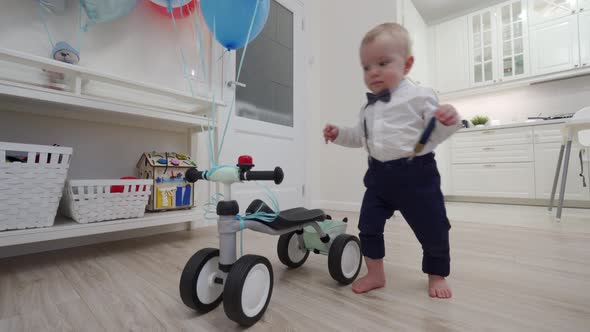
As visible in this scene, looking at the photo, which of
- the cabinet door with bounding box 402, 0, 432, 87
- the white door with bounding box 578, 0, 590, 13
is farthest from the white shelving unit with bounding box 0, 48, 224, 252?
the white door with bounding box 578, 0, 590, 13

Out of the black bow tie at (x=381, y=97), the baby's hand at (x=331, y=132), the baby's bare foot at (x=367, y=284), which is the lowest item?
the baby's bare foot at (x=367, y=284)

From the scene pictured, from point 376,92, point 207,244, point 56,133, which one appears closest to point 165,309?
point 207,244

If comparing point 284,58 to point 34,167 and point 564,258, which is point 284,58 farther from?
point 564,258

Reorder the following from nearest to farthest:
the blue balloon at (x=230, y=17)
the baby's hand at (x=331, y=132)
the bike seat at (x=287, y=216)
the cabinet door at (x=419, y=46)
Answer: the bike seat at (x=287, y=216), the baby's hand at (x=331, y=132), the blue balloon at (x=230, y=17), the cabinet door at (x=419, y=46)

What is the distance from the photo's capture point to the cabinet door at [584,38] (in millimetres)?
2731

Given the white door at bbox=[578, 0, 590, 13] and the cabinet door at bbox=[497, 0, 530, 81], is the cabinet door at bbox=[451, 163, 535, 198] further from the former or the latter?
the white door at bbox=[578, 0, 590, 13]

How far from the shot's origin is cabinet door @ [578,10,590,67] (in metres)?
2.73

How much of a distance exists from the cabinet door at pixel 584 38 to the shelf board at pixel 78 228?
3.84 m

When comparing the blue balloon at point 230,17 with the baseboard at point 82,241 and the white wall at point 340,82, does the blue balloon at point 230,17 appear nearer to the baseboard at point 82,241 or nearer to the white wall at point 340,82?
the baseboard at point 82,241

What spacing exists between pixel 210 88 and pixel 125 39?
1.66 feet

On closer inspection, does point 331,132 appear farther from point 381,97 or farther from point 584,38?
point 584,38

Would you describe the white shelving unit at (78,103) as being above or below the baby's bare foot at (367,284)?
above

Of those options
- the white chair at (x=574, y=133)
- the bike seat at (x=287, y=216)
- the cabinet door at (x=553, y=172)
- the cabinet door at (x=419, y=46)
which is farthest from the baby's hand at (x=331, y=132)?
the cabinet door at (x=553, y=172)

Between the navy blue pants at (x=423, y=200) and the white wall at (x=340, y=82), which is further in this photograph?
the white wall at (x=340, y=82)
